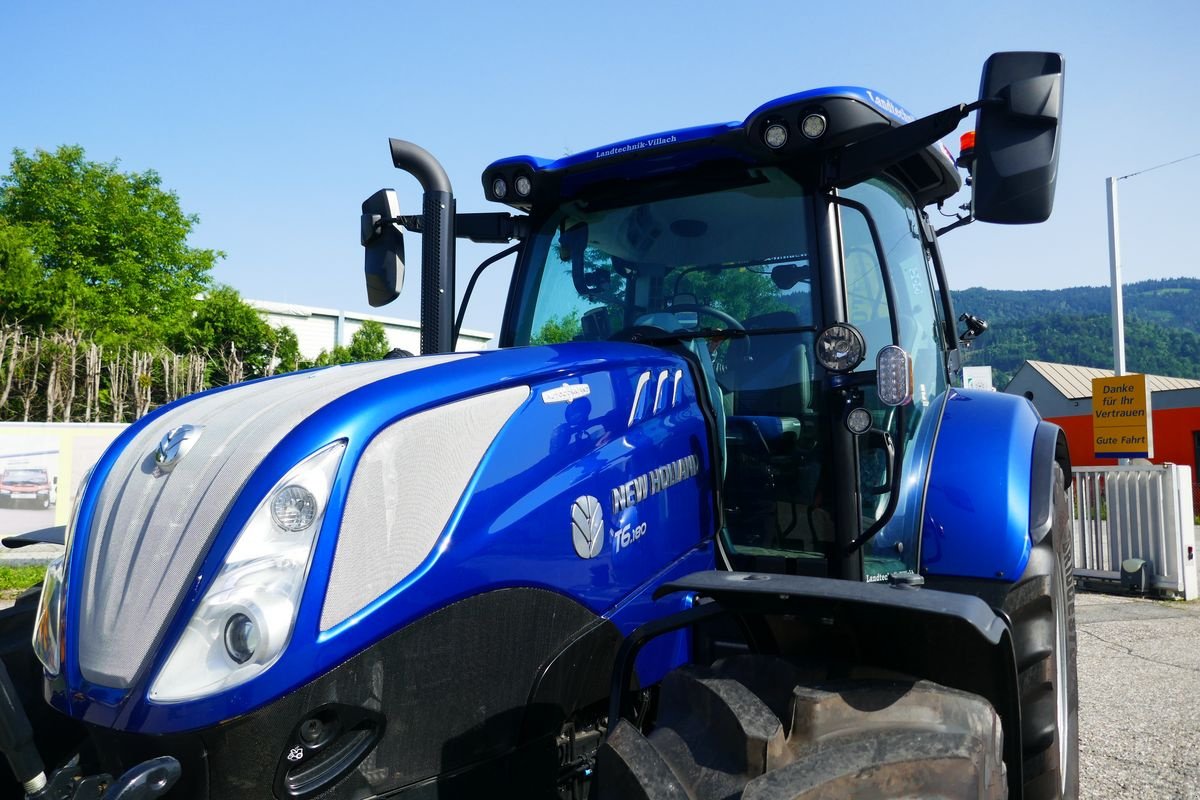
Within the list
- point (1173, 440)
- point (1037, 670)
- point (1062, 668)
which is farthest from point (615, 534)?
point (1173, 440)

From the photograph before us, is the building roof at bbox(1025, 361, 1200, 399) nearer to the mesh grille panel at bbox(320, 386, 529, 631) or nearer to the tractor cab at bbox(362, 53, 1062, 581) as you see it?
the tractor cab at bbox(362, 53, 1062, 581)

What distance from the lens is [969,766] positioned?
1680 millimetres

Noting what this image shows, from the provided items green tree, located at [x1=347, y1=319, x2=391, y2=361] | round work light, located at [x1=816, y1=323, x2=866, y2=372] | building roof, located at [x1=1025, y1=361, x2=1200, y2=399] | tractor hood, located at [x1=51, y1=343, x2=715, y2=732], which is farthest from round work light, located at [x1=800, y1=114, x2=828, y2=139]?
green tree, located at [x1=347, y1=319, x2=391, y2=361]

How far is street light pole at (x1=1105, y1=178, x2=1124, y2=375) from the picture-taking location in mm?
15032

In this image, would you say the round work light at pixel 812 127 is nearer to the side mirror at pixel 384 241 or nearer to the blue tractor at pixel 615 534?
the blue tractor at pixel 615 534

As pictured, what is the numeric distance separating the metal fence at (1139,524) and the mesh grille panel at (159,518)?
29.7 feet

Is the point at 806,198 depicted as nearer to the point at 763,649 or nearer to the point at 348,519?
the point at 763,649

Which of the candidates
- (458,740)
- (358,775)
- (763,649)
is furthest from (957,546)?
(358,775)

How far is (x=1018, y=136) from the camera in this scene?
229cm

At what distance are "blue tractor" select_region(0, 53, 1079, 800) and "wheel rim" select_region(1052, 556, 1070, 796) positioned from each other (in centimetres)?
5

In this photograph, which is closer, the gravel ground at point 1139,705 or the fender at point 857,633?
the fender at point 857,633

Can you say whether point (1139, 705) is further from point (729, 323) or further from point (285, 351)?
point (285, 351)

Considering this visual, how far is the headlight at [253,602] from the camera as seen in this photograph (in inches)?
60.4

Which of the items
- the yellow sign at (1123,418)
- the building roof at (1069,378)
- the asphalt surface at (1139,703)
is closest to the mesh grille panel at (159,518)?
the asphalt surface at (1139,703)
